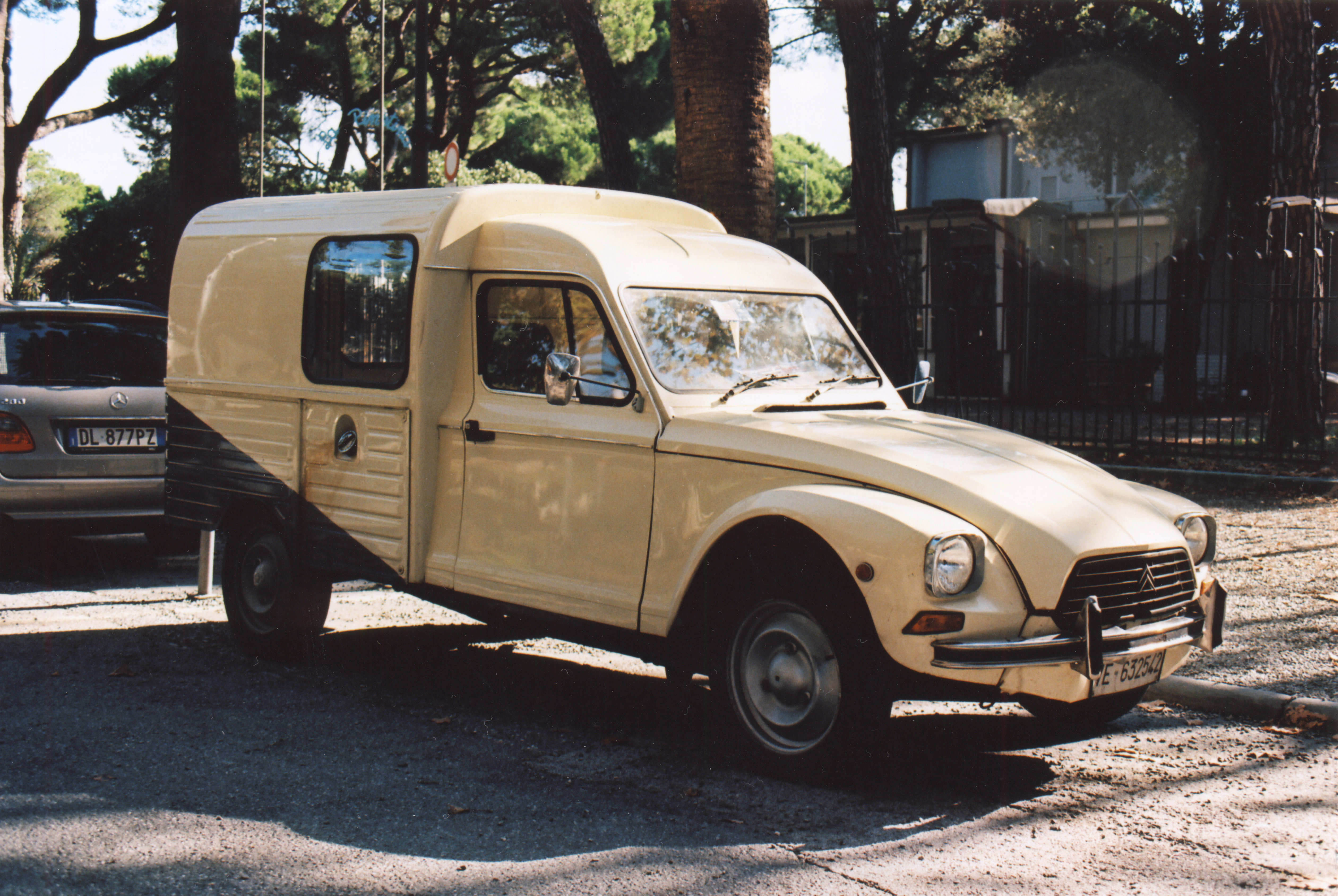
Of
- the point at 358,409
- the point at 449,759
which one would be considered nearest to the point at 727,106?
the point at 358,409

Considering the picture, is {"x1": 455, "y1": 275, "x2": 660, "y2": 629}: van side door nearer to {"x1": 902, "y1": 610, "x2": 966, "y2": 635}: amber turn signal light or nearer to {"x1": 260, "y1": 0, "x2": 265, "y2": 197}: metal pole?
{"x1": 902, "y1": 610, "x2": 966, "y2": 635}: amber turn signal light

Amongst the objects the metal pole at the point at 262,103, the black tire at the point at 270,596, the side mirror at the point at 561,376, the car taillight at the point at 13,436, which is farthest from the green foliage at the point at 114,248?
the side mirror at the point at 561,376

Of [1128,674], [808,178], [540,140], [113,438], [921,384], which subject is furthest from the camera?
[808,178]

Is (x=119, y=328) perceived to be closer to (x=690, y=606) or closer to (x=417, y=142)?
(x=690, y=606)

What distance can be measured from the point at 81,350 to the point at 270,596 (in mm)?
3285

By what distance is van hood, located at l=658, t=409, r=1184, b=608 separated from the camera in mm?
→ 4449

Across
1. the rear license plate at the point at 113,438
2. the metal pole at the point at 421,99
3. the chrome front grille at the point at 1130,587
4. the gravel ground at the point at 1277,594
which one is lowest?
the gravel ground at the point at 1277,594

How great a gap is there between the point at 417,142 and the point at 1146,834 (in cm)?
2216

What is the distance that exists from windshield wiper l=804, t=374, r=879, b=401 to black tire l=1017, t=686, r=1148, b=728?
154 cm

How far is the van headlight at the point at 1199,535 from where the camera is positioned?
5301mm

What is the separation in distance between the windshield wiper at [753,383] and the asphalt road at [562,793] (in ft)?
4.78

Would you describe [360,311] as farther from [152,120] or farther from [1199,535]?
[152,120]

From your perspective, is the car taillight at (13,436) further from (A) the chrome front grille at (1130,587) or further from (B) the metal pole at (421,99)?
(B) the metal pole at (421,99)

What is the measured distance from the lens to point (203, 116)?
16.3 metres
